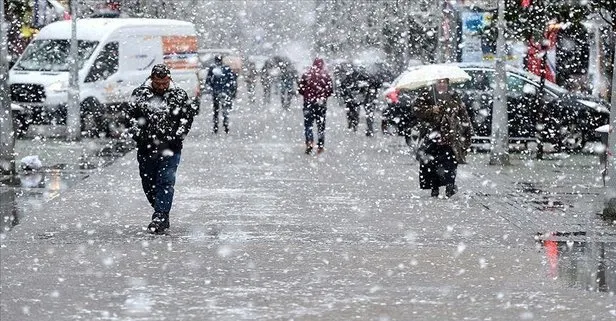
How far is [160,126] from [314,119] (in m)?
11.6

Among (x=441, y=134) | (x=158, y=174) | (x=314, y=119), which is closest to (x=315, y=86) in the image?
(x=314, y=119)

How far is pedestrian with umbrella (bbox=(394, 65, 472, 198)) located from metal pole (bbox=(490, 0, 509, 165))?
5.42m

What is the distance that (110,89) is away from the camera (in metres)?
29.6

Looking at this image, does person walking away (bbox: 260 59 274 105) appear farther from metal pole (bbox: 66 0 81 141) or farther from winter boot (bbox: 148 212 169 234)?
winter boot (bbox: 148 212 169 234)

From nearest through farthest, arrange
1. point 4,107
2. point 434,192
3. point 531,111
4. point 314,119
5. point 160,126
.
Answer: point 160,126 < point 434,192 < point 4,107 < point 314,119 < point 531,111

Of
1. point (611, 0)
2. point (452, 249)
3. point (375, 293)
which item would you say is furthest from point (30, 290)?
point (611, 0)

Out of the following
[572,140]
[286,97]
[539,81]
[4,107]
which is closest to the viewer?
[4,107]

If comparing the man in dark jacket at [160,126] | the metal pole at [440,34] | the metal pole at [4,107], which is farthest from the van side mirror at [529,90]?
the metal pole at [440,34]

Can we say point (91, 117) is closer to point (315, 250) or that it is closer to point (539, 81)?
point (539, 81)

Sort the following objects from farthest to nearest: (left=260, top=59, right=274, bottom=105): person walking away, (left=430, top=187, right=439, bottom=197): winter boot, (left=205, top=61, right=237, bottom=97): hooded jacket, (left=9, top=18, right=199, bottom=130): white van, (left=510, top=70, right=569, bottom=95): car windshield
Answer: (left=260, top=59, right=274, bottom=105): person walking away < (left=205, top=61, right=237, bottom=97): hooded jacket < (left=9, top=18, right=199, bottom=130): white van < (left=510, top=70, right=569, bottom=95): car windshield < (left=430, top=187, right=439, bottom=197): winter boot

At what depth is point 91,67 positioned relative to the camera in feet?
96.3

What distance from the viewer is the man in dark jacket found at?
525 inches

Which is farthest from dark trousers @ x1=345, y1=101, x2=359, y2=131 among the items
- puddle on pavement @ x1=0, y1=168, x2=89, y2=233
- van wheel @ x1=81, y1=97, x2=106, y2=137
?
puddle on pavement @ x1=0, y1=168, x2=89, y2=233

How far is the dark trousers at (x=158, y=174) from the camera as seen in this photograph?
43.7 feet
